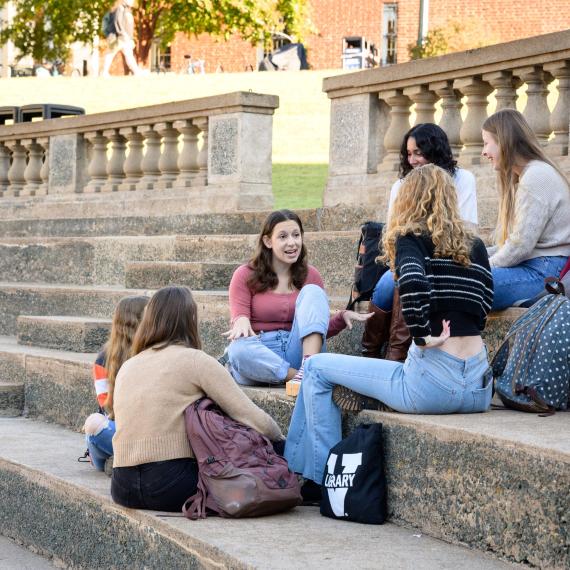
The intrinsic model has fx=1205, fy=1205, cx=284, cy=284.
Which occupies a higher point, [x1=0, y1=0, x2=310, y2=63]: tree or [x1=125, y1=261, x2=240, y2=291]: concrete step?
[x1=0, y1=0, x2=310, y2=63]: tree

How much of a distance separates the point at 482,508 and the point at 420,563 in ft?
1.12

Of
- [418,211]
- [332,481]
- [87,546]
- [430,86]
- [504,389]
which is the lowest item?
[87,546]

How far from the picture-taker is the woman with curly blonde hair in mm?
4746

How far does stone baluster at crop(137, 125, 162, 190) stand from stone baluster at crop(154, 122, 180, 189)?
0.13 metres

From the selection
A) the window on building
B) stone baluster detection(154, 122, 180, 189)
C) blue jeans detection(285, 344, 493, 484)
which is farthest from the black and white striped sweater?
the window on building

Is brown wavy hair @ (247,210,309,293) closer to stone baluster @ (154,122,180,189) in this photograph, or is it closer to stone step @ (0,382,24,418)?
stone step @ (0,382,24,418)

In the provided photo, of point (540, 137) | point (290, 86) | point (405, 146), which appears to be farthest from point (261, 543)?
point (290, 86)

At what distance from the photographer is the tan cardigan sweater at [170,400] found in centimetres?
482

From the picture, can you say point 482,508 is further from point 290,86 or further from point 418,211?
point 290,86

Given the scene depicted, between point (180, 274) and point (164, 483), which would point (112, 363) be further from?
point (180, 274)

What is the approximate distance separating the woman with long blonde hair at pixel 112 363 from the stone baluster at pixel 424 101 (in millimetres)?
3411

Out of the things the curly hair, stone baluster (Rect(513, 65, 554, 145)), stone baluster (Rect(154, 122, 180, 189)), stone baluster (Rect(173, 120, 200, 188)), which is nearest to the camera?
the curly hair

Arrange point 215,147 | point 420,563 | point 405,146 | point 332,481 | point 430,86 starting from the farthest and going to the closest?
point 215,147
point 430,86
point 405,146
point 332,481
point 420,563

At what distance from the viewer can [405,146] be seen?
6.29 meters
